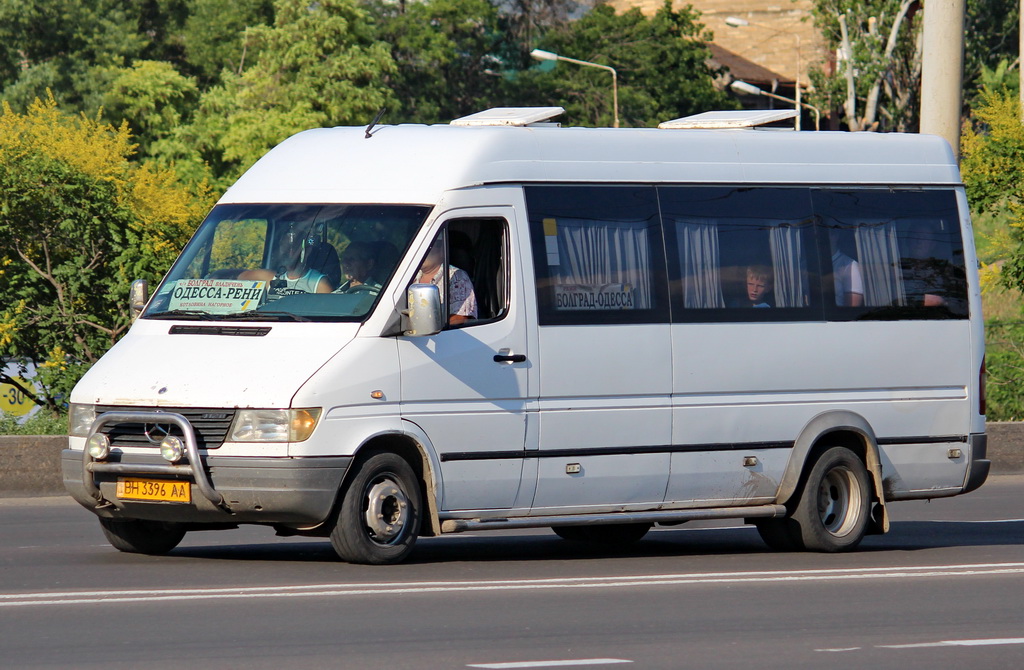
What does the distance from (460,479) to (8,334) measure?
28.7 feet

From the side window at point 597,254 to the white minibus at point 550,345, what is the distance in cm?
2

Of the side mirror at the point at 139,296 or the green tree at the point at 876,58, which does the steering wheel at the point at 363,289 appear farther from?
the green tree at the point at 876,58

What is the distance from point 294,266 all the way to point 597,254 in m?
1.95

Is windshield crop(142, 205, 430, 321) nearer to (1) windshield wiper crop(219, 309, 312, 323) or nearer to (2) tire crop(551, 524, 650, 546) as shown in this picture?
(1) windshield wiper crop(219, 309, 312, 323)

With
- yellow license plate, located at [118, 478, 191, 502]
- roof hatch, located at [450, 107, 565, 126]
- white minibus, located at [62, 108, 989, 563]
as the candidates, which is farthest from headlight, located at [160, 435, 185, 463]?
roof hatch, located at [450, 107, 565, 126]

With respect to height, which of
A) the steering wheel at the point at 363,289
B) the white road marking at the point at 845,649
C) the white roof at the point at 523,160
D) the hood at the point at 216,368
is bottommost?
the white road marking at the point at 845,649

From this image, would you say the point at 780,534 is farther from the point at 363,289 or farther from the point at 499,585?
the point at 363,289

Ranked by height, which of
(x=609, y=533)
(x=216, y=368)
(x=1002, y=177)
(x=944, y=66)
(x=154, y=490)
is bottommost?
(x=609, y=533)

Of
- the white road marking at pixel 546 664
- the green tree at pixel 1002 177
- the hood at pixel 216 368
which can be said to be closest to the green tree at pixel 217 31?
the green tree at pixel 1002 177

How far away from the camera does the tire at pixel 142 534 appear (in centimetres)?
1089

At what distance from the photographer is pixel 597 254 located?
11.3 metres

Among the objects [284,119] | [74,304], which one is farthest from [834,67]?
[74,304]

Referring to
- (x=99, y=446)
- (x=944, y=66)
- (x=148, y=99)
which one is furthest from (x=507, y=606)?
(x=148, y=99)

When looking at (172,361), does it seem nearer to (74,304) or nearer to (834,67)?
(74,304)
